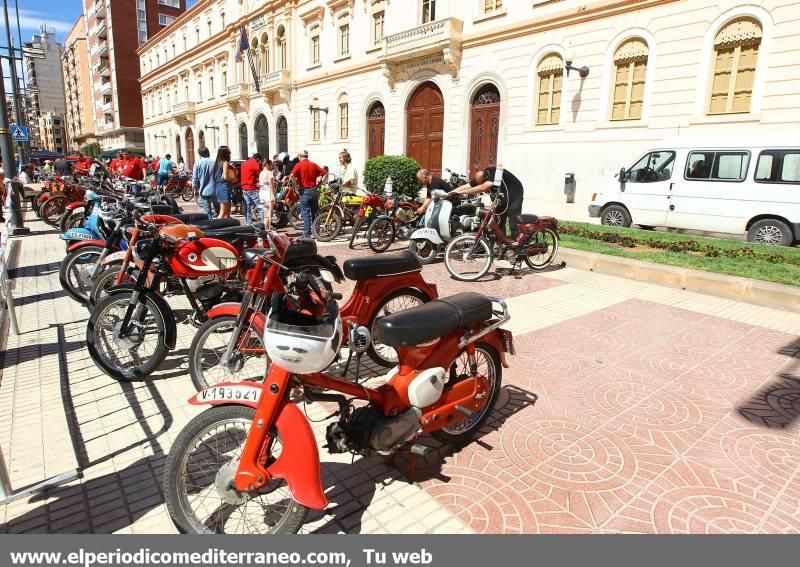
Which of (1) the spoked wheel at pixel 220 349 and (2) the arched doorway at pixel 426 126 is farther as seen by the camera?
(2) the arched doorway at pixel 426 126

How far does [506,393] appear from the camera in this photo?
12.6 feet

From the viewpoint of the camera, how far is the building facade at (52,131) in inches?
4803

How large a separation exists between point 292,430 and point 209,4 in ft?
146

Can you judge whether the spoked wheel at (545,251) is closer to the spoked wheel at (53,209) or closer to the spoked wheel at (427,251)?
the spoked wheel at (427,251)

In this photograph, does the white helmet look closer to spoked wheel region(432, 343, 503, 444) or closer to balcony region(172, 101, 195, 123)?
spoked wheel region(432, 343, 503, 444)

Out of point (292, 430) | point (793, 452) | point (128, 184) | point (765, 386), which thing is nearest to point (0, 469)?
point (292, 430)

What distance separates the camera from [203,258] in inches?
168

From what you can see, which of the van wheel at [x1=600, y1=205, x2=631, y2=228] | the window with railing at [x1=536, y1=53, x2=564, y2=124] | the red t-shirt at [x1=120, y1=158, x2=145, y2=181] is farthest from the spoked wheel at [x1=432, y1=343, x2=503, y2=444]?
the red t-shirt at [x1=120, y1=158, x2=145, y2=181]

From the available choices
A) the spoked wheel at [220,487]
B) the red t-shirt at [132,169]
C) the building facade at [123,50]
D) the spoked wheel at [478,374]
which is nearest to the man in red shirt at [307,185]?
the spoked wheel at [478,374]

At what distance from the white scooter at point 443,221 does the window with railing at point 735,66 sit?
8.81m

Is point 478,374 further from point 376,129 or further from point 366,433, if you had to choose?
point 376,129

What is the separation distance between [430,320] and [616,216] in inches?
419
